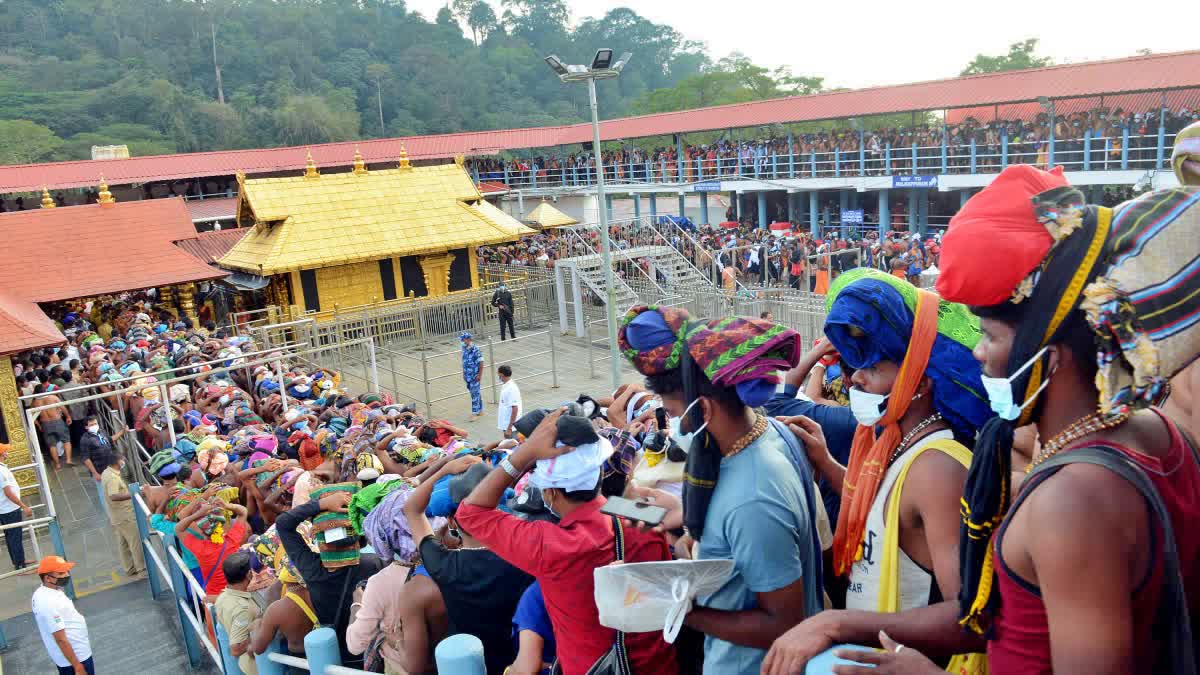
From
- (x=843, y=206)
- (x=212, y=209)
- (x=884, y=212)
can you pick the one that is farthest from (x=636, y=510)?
(x=212, y=209)

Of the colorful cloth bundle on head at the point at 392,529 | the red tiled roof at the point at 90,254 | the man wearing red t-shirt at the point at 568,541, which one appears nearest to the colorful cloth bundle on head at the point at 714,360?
the man wearing red t-shirt at the point at 568,541

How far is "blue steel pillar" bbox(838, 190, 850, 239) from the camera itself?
26625 millimetres

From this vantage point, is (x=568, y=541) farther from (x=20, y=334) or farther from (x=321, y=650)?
(x=20, y=334)

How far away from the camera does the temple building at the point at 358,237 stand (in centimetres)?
2114

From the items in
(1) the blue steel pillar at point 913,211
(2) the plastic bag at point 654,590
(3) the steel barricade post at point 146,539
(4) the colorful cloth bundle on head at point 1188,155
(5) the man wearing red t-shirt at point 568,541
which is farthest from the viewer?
(1) the blue steel pillar at point 913,211

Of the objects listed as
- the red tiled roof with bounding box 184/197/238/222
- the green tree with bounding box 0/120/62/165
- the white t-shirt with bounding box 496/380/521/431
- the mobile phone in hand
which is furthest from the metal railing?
the green tree with bounding box 0/120/62/165

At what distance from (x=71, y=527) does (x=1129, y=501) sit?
1266 cm

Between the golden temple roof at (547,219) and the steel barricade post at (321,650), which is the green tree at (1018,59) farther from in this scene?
the steel barricade post at (321,650)

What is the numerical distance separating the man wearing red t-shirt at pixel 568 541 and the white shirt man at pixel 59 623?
5.16 m

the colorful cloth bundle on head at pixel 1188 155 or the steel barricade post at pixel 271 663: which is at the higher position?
the colorful cloth bundle on head at pixel 1188 155

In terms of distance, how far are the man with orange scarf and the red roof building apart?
16.3 metres

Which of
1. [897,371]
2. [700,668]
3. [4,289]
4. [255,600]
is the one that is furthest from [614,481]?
[4,289]

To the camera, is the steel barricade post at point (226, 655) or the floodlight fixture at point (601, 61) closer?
the steel barricade post at point (226, 655)

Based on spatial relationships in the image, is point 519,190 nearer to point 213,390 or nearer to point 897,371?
point 213,390
